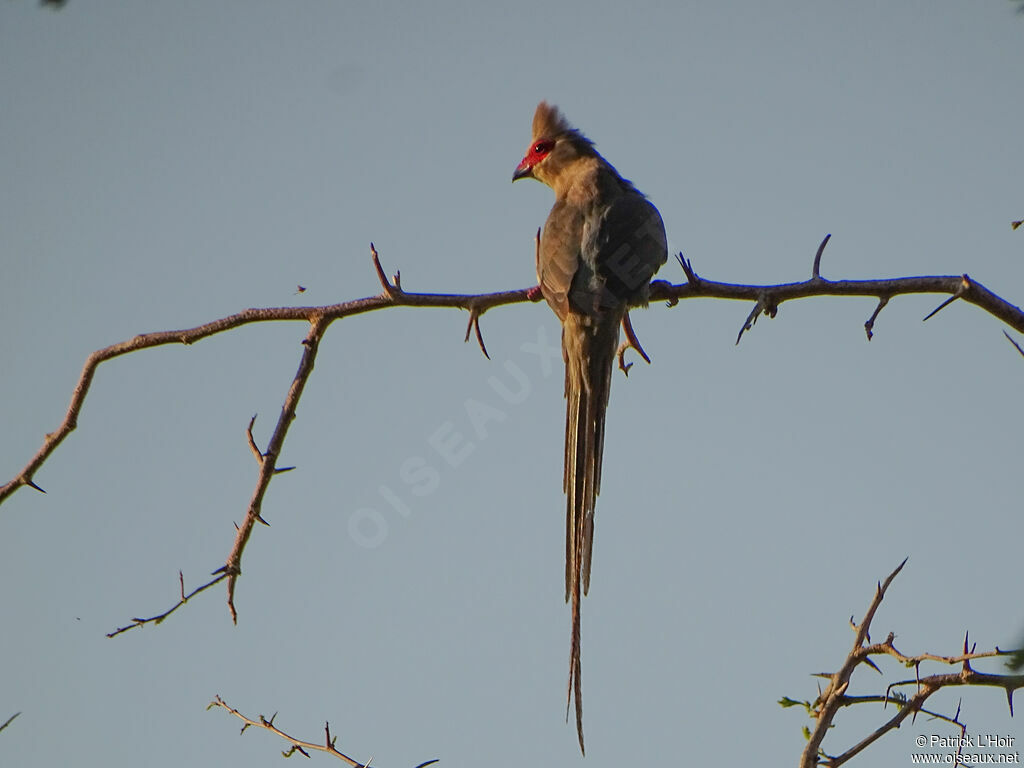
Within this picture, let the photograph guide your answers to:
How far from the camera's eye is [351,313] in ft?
11.5

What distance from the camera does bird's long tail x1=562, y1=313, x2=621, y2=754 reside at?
3.50m

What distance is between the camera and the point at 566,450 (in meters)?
4.15

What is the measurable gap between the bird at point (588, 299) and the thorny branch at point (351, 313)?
0.75 m

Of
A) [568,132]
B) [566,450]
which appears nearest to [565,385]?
[566,450]

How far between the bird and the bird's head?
2.09 feet

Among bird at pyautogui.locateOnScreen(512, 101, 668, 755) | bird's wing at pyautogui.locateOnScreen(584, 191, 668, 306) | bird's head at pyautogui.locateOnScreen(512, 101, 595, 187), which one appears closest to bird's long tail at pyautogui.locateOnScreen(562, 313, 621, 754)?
bird at pyautogui.locateOnScreen(512, 101, 668, 755)

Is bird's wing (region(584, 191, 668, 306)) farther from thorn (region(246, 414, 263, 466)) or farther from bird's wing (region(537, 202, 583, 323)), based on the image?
thorn (region(246, 414, 263, 466))

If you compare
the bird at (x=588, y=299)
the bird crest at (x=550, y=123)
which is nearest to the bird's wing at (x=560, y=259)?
the bird at (x=588, y=299)

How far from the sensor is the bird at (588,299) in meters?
3.78

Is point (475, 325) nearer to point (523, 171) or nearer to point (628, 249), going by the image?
point (628, 249)

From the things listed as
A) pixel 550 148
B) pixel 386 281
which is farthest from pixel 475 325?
pixel 550 148

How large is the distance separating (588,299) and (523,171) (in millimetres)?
2374

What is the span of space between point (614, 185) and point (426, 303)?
2.46 m

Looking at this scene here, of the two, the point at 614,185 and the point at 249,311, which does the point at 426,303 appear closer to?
the point at 249,311
